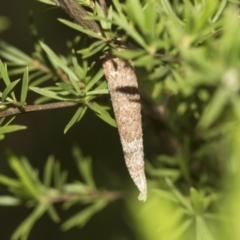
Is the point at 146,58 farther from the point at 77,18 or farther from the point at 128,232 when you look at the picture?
the point at 128,232

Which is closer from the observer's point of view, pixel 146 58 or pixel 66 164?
pixel 146 58

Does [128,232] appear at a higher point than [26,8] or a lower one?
lower

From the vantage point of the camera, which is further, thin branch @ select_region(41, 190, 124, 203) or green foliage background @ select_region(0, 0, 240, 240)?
thin branch @ select_region(41, 190, 124, 203)

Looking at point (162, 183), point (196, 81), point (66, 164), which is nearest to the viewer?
point (196, 81)

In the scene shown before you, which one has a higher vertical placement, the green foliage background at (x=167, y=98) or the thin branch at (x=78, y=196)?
the green foliage background at (x=167, y=98)

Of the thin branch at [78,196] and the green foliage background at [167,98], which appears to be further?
the thin branch at [78,196]

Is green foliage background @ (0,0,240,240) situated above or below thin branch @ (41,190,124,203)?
above

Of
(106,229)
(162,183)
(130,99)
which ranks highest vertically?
(130,99)

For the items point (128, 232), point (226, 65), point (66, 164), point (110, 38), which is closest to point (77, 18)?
point (110, 38)
